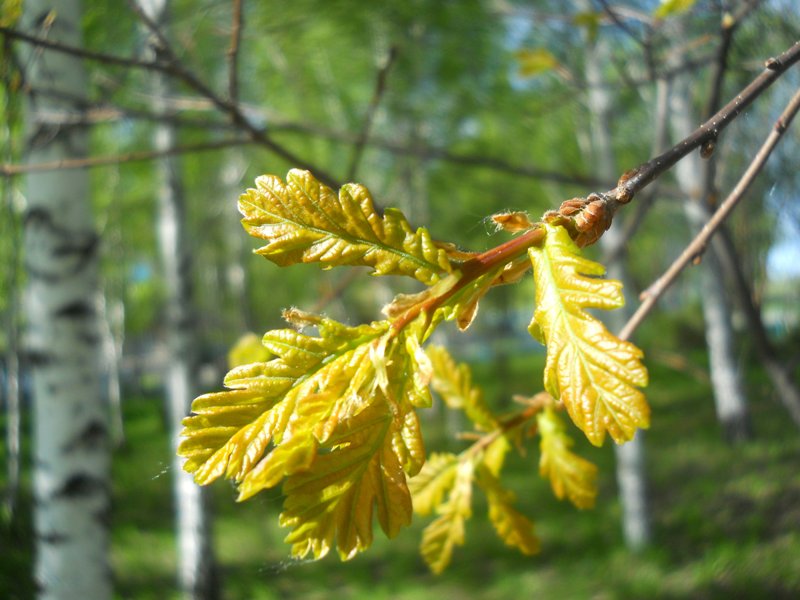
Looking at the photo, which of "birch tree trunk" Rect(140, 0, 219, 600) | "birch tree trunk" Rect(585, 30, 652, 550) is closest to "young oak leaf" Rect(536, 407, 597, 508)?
"birch tree trunk" Rect(140, 0, 219, 600)

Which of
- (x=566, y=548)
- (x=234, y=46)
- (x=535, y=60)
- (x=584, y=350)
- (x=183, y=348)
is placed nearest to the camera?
(x=584, y=350)

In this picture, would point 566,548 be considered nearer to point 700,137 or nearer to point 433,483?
point 433,483

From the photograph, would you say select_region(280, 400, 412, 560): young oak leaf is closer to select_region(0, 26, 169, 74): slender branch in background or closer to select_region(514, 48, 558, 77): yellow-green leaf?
select_region(0, 26, 169, 74): slender branch in background

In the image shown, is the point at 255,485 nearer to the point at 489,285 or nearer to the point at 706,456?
the point at 489,285

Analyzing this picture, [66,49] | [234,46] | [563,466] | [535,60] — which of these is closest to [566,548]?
[535,60]

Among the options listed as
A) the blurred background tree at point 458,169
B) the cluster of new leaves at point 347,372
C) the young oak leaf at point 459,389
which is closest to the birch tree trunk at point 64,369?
the blurred background tree at point 458,169
